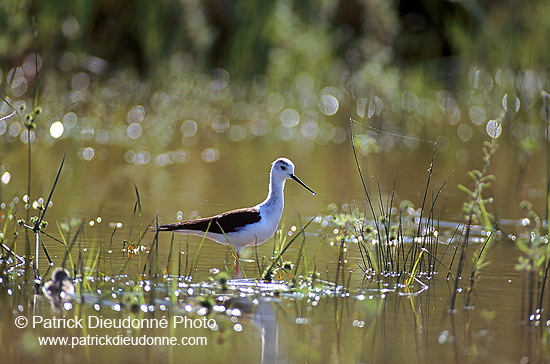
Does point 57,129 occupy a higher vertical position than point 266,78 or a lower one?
lower

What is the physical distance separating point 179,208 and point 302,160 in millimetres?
2734

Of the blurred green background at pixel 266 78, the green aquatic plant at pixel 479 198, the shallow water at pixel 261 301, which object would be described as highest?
the blurred green background at pixel 266 78

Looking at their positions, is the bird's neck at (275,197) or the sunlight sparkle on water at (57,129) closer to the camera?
the bird's neck at (275,197)

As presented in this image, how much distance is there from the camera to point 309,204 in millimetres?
7285

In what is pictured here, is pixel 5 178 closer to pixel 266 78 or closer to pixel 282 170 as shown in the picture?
pixel 282 170

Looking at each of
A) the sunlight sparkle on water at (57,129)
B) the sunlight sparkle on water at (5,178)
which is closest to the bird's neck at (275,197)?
the sunlight sparkle on water at (5,178)

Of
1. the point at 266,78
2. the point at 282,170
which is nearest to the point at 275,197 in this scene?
the point at 282,170

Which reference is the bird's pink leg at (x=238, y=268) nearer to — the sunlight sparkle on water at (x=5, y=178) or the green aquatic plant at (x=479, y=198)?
the green aquatic plant at (x=479, y=198)

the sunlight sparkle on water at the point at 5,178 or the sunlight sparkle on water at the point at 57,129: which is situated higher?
the sunlight sparkle on water at the point at 57,129

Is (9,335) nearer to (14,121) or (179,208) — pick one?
(179,208)

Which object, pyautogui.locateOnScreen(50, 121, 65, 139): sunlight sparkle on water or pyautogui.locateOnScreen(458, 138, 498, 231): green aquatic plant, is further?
pyautogui.locateOnScreen(50, 121, 65, 139): sunlight sparkle on water

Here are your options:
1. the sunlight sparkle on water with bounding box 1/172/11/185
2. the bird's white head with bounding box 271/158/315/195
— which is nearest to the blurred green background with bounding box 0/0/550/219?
the sunlight sparkle on water with bounding box 1/172/11/185

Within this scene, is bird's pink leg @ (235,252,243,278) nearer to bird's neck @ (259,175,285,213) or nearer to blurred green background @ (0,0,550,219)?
bird's neck @ (259,175,285,213)

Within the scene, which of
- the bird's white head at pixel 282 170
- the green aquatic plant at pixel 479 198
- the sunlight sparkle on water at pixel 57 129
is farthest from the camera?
the sunlight sparkle on water at pixel 57 129
